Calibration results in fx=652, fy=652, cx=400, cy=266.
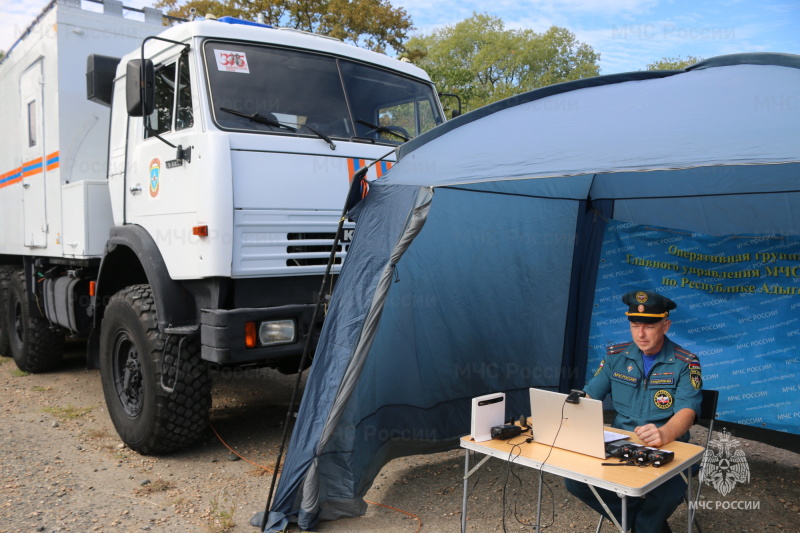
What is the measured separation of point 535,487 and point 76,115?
4916 millimetres

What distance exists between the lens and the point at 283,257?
436 cm

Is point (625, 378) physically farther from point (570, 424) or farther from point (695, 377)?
point (570, 424)

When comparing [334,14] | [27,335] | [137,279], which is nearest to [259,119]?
[137,279]

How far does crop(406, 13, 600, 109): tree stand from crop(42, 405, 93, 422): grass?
103ft

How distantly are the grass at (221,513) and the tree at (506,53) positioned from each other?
32759 millimetres

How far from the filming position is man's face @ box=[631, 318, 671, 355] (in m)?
3.40

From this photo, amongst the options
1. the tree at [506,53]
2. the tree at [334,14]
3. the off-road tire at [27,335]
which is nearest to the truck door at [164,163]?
the off-road tire at [27,335]

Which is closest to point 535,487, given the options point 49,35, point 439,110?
point 439,110

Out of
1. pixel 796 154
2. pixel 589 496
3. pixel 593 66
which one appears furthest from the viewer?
pixel 593 66

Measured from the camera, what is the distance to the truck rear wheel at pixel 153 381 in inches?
175

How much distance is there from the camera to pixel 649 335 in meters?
3.41

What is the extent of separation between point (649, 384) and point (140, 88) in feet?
12.1

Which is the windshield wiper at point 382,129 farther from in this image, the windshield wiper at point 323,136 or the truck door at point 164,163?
the truck door at point 164,163

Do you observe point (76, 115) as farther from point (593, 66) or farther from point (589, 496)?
point (593, 66)
